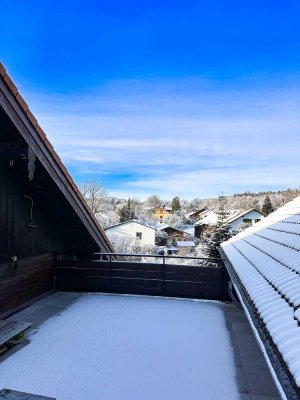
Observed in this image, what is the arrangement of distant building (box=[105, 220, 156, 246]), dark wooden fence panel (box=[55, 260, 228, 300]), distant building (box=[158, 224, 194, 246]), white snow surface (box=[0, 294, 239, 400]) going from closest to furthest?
1. white snow surface (box=[0, 294, 239, 400])
2. dark wooden fence panel (box=[55, 260, 228, 300])
3. distant building (box=[105, 220, 156, 246])
4. distant building (box=[158, 224, 194, 246])

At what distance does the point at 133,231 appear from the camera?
94.9 feet

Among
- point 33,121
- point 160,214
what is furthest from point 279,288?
point 160,214

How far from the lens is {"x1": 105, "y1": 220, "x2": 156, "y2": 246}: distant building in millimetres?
28812

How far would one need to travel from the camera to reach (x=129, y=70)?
Result: 883 cm

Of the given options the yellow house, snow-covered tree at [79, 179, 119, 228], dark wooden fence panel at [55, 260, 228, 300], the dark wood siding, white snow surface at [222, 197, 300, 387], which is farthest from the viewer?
the yellow house

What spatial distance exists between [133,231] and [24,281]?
77.4 ft

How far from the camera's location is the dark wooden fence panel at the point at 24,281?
191 inches

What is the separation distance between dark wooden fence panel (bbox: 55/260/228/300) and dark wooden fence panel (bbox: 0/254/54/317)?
0.38 meters

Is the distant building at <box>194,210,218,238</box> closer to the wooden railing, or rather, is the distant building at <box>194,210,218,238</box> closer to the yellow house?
the wooden railing

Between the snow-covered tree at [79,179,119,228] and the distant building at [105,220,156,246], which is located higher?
the snow-covered tree at [79,179,119,228]

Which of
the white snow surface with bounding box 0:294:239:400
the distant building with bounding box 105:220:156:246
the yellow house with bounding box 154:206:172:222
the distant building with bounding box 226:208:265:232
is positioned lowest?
the white snow surface with bounding box 0:294:239:400

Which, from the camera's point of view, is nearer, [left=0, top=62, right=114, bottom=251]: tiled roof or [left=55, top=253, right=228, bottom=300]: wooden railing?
[left=0, top=62, right=114, bottom=251]: tiled roof

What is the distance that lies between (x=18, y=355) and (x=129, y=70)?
25.7 feet

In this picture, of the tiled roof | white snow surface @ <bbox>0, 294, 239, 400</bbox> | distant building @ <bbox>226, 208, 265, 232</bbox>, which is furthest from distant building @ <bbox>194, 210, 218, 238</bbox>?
the tiled roof
